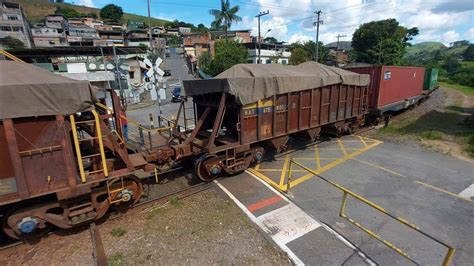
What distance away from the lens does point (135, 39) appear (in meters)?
80.2

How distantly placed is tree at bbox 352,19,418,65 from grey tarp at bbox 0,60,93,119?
6280 centimetres

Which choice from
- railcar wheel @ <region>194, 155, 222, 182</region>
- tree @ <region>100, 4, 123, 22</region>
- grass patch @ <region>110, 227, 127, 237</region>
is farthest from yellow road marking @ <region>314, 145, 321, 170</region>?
tree @ <region>100, 4, 123, 22</region>

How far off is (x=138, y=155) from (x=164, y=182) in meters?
1.48

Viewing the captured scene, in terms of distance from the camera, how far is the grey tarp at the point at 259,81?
773cm

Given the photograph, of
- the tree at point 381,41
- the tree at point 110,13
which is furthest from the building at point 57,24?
the tree at point 381,41

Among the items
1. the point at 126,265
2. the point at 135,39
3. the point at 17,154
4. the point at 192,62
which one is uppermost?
the point at 135,39

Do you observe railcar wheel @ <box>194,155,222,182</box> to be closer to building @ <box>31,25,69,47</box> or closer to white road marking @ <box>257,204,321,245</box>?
white road marking @ <box>257,204,321,245</box>

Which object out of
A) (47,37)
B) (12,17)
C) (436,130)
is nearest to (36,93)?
(436,130)

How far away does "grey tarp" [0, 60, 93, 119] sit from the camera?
4523mm

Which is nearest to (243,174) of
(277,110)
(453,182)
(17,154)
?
(277,110)

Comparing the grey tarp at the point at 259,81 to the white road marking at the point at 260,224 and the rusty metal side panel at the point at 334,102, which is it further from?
the white road marking at the point at 260,224

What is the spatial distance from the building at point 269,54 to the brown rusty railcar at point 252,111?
44.9m

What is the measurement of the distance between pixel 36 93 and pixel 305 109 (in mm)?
8836

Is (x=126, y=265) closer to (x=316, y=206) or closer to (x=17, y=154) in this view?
(x=17, y=154)
